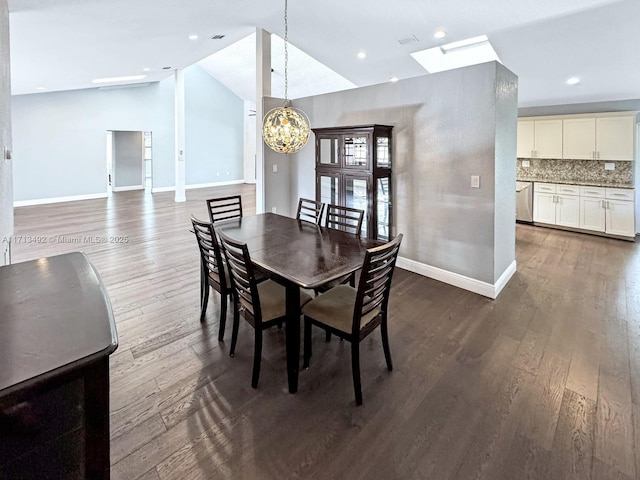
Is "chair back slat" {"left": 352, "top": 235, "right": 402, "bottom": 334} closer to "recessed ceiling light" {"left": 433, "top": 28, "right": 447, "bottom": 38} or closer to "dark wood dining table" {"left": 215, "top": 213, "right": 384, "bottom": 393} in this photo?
"dark wood dining table" {"left": 215, "top": 213, "right": 384, "bottom": 393}

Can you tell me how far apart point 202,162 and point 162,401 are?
491 inches

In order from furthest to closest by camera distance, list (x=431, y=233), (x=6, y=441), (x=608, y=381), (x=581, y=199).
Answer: (x=581, y=199) → (x=431, y=233) → (x=608, y=381) → (x=6, y=441)

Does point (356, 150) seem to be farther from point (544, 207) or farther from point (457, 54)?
point (544, 207)

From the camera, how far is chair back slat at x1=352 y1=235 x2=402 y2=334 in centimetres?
209

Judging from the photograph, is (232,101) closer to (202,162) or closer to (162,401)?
(202,162)

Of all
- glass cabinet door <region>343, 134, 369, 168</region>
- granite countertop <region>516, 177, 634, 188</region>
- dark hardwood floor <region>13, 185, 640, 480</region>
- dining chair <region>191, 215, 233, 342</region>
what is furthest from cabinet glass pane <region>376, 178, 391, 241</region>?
granite countertop <region>516, 177, 634, 188</region>

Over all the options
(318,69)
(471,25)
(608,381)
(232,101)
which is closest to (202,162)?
(232,101)

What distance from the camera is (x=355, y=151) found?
14.8 ft

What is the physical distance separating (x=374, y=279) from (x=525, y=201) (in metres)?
6.35

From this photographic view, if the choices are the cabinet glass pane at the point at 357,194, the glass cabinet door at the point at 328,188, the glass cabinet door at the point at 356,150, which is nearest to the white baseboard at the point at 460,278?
the cabinet glass pane at the point at 357,194

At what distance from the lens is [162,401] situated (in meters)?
2.20

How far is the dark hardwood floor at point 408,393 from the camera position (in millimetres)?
1789

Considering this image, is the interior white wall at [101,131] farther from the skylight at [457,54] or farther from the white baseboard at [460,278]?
the white baseboard at [460,278]

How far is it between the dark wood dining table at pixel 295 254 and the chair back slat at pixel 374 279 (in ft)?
0.63
